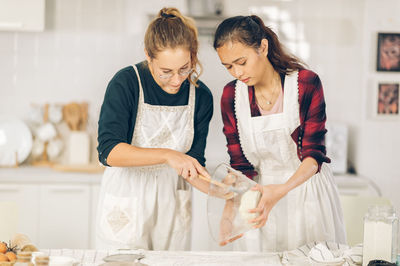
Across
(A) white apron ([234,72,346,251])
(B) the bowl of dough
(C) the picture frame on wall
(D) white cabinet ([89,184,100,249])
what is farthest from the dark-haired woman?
(C) the picture frame on wall

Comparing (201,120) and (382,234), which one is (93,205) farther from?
(382,234)

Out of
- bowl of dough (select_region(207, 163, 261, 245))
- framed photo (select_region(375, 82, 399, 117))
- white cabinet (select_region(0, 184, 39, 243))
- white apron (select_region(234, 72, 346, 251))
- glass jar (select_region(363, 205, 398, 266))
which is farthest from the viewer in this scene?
framed photo (select_region(375, 82, 399, 117))

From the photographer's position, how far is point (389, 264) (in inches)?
55.2

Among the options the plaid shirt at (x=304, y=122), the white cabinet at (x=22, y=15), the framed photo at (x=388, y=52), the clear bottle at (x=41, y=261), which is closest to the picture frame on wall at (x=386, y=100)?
the framed photo at (x=388, y=52)

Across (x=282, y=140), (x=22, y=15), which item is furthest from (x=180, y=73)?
(x=22, y=15)

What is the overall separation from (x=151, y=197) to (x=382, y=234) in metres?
0.83

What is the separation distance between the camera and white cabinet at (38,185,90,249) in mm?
3125

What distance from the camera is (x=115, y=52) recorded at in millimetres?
3592

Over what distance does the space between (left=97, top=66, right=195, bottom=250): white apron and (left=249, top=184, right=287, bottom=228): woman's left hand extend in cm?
49

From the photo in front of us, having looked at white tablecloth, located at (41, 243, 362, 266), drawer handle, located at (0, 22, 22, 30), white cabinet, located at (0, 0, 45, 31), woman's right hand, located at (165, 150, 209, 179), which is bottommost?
white tablecloth, located at (41, 243, 362, 266)

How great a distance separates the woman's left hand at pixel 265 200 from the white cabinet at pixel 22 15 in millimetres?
2271

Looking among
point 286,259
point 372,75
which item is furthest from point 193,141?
point 372,75

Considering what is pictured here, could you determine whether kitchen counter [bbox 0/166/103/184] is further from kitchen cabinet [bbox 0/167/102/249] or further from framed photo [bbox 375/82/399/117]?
framed photo [bbox 375/82/399/117]

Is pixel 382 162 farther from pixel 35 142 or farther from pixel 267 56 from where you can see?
pixel 35 142
